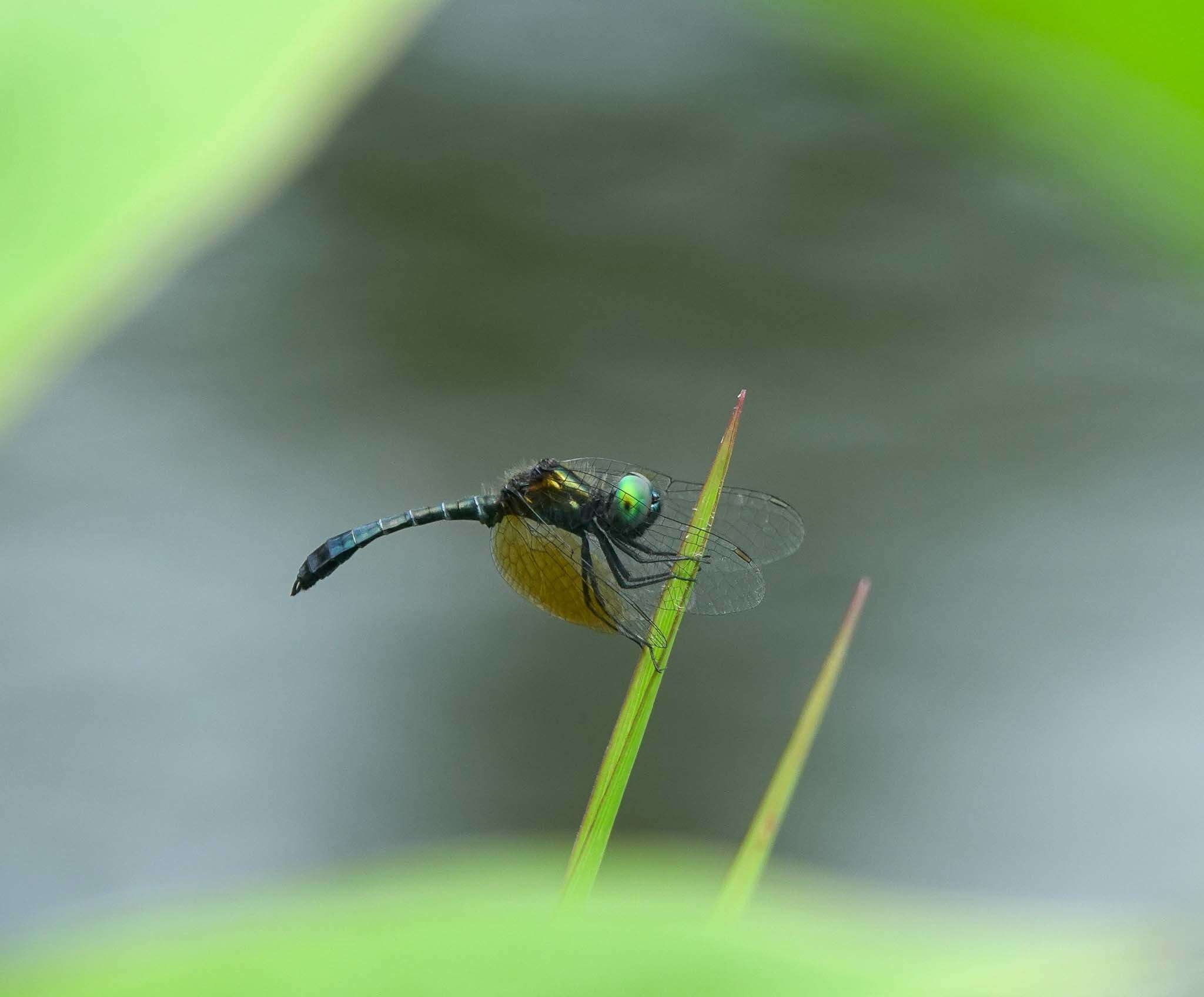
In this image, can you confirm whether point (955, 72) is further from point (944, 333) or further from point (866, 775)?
point (944, 333)

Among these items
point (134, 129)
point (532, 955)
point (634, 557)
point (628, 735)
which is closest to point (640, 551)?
point (634, 557)

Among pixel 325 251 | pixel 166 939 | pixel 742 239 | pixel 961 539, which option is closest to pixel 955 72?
pixel 166 939

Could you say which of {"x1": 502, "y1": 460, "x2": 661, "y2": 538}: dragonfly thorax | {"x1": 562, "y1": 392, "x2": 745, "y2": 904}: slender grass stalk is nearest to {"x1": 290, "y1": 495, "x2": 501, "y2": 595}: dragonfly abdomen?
{"x1": 502, "y1": 460, "x2": 661, "y2": 538}: dragonfly thorax

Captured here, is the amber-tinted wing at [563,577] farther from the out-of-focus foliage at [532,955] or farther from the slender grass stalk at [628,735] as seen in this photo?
the out-of-focus foliage at [532,955]

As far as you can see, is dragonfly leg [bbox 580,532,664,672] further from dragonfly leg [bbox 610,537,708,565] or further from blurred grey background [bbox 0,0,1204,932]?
blurred grey background [bbox 0,0,1204,932]

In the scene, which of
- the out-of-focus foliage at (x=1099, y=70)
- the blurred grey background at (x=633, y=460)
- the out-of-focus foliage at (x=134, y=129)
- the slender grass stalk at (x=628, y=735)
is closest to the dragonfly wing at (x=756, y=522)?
the slender grass stalk at (x=628, y=735)

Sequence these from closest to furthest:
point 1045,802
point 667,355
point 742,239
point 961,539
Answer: point 1045,802 < point 961,539 < point 667,355 < point 742,239

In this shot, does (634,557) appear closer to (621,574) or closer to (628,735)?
(621,574)
